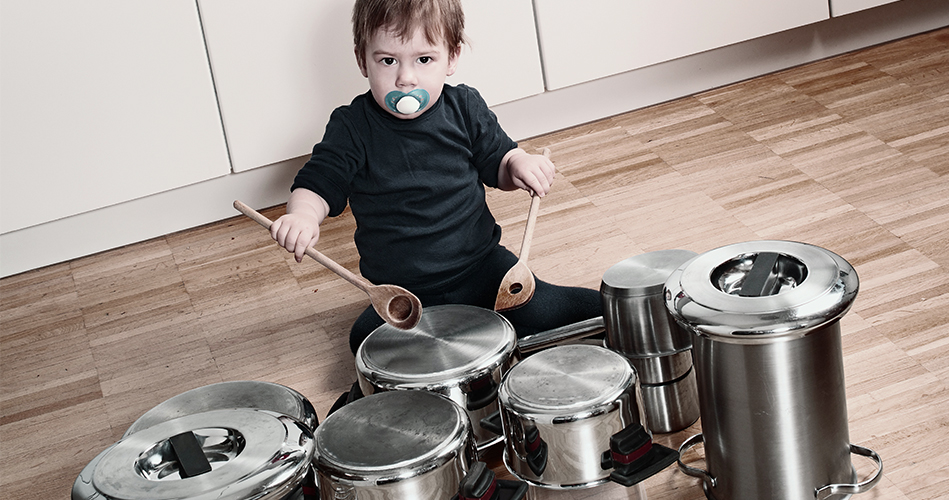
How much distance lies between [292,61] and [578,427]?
951 mm

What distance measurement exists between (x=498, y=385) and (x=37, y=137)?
0.94 m


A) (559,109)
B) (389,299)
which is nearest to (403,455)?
(389,299)

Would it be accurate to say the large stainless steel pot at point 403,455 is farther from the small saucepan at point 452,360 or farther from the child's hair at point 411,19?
the child's hair at point 411,19

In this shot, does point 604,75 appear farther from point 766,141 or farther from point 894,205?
point 894,205

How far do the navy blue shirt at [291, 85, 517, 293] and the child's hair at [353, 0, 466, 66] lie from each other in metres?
0.09

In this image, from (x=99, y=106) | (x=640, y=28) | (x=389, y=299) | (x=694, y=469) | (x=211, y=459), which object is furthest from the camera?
(x=640, y=28)

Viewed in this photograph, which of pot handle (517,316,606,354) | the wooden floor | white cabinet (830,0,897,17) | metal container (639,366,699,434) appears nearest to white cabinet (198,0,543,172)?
the wooden floor

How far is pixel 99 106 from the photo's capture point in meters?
1.48

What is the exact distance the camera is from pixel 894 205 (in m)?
1.29

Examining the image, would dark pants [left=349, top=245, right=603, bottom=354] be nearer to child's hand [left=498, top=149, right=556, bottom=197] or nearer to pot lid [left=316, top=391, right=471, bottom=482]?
child's hand [left=498, top=149, right=556, bottom=197]

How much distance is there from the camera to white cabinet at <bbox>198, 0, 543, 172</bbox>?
1504 mm

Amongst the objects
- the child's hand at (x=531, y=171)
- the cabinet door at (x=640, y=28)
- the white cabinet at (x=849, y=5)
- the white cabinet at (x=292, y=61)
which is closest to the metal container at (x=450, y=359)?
the child's hand at (x=531, y=171)

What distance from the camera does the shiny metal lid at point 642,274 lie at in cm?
90

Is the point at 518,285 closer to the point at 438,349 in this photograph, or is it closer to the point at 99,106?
the point at 438,349
